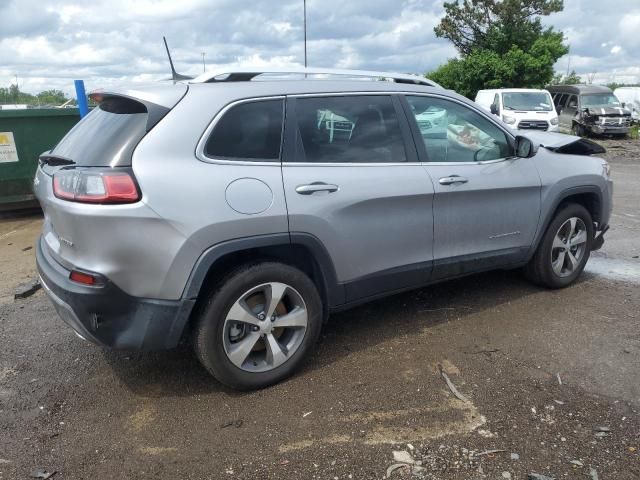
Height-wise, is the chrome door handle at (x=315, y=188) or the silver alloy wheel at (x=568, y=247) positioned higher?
the chrome door handle at (x=315, y=188)

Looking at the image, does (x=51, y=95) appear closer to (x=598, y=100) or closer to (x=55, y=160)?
(x=55, y=160)

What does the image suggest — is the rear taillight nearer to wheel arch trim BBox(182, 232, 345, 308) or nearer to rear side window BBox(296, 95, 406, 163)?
wheel arch trim BBox(182, 232, 345, 308)

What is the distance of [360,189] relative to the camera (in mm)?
3449

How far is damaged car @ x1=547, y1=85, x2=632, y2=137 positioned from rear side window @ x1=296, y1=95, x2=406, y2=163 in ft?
64.0

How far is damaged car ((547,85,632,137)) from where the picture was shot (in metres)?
20.4

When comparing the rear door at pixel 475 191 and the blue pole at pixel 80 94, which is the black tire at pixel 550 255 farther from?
the blue pole at pixel 80 94

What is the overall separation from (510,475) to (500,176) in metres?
2.26

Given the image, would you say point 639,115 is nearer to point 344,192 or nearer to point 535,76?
point 535,76

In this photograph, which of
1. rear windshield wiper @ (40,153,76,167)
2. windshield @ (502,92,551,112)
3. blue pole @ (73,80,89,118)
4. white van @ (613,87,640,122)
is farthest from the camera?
white van @ (613,87,640,122)

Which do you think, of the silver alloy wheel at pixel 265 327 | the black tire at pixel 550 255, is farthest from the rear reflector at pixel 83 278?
the black tire at pixel 550 255

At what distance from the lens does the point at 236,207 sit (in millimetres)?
3004

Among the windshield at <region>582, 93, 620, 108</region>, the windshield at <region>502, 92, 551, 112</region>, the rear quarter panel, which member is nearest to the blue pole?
the rear quarter panel

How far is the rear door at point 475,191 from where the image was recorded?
3898mm

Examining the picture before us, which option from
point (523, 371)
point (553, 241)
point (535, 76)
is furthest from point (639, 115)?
point (523, 371)
